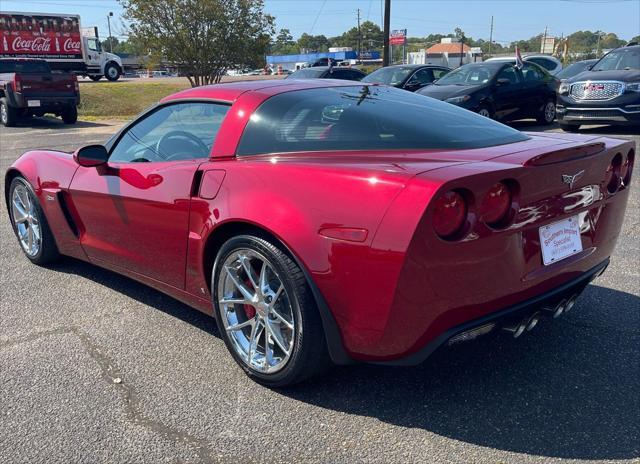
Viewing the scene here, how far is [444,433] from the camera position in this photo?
8.30ft

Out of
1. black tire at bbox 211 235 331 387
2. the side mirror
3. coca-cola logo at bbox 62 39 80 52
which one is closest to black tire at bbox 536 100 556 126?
the side mirror

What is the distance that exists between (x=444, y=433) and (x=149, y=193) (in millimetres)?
1947

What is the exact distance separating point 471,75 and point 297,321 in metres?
11.0

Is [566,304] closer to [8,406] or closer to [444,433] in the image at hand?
[444,433]

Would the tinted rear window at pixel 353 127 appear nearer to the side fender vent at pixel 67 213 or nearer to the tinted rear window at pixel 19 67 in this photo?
the side fender vent at pixel 67 213

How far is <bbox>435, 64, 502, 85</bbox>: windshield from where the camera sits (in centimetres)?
1238

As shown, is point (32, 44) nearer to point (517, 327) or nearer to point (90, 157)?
point (90, 157)

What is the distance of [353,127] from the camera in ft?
9.84

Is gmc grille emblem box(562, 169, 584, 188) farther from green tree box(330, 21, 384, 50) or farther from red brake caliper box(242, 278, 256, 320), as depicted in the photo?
green tree box(330, 21, 384, 50)

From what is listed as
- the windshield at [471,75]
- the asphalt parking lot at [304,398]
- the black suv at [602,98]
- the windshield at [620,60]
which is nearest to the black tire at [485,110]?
the windshield at [471,75]

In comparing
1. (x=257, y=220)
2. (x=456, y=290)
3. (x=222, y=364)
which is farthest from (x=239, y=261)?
(x=456, y=290)

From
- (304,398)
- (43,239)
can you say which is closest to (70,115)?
(43,239)

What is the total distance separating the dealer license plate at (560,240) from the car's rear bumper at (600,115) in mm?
9029

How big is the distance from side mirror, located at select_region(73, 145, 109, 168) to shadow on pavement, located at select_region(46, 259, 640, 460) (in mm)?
1862
